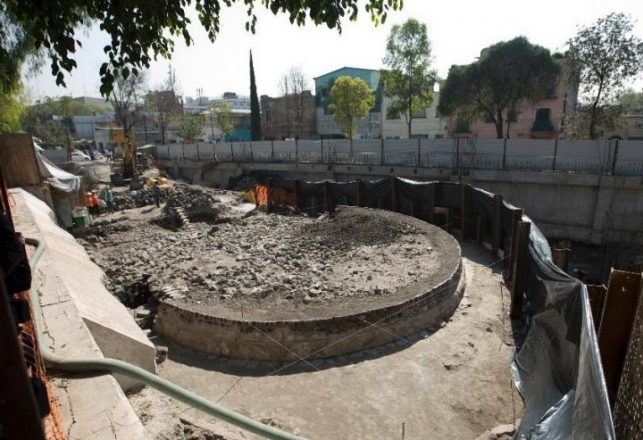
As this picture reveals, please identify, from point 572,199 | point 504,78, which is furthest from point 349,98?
point 572,199

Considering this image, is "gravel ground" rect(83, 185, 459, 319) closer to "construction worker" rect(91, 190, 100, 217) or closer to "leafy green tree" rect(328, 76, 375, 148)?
"construction worker" rect(91, 190, 100, 217)

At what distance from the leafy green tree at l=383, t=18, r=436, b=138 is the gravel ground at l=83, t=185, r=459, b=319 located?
637 inches

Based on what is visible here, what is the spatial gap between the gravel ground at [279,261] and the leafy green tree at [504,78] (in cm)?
1491

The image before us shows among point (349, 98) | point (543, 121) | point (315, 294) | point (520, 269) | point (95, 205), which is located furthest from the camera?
point (349, 98)

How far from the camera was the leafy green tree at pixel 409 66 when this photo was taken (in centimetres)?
2766

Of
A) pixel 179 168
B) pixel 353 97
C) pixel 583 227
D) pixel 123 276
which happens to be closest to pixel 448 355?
pixel 123 276

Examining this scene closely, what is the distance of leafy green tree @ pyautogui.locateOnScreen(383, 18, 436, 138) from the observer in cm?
2766

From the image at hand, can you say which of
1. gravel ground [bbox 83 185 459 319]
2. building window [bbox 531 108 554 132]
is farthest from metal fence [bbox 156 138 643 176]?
building window [bbox 531 108 554 132]

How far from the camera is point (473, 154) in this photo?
22.4 m

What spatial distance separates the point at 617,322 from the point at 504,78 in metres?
23.5

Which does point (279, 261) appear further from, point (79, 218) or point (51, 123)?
point (51, 123)

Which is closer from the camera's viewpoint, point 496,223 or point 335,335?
point 335,335

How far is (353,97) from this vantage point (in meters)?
33.7

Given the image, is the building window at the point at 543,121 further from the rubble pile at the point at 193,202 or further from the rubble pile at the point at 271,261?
the rubble pile at the point at 193,202
